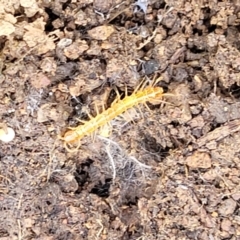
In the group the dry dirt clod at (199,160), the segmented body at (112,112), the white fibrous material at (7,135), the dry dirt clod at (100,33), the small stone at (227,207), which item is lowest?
the small stone at (227,207)

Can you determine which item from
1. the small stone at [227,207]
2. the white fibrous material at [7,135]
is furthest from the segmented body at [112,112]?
the small stone at [227,207]

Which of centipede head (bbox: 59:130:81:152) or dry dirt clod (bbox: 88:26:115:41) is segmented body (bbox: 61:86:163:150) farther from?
dry dirt clod (bbox: 88:26:115:41)

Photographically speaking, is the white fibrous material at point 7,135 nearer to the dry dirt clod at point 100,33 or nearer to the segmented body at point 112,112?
the segmented body at point 112,112

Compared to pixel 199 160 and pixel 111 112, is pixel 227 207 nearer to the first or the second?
pixel 199 160

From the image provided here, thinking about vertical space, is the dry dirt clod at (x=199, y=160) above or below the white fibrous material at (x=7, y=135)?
below

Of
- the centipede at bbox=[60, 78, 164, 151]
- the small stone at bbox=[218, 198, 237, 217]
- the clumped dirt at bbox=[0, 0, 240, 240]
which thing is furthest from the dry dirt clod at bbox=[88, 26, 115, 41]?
the small stone at bbox=[218, 198, 237, 217]

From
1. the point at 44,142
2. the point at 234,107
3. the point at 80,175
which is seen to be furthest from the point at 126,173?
the point at 234,107
